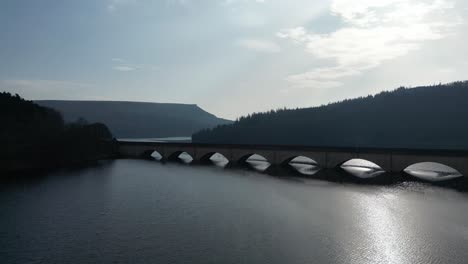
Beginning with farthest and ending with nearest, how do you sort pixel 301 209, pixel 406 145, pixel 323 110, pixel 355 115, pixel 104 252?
pixel 323 110 < pixel 355 115 < pixel 406 145 < pixel 301 209 < pixel 104 252

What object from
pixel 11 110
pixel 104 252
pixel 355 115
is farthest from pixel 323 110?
pixel 104 252

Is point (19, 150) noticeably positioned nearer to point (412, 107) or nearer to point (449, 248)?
point (449, 248)

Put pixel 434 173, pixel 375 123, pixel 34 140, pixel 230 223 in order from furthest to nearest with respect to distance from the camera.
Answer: pixel 375 123 < pixel 34 140 < pixel 434 173 < pixel 230 223

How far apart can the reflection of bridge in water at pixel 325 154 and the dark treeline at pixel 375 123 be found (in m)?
61.8

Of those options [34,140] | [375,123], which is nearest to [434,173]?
[34,140]

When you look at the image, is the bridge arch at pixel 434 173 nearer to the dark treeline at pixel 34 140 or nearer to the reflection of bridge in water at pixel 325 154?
the reflection of bridge in water at pixel 325 154

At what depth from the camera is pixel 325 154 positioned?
62.2 meters

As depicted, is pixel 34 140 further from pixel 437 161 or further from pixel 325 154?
pixel 437 161

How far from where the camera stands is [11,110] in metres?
73.3

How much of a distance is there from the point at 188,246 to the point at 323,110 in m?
142

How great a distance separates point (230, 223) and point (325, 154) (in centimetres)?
3771

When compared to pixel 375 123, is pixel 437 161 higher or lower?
lower

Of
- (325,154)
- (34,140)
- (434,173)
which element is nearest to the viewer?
(434,173)

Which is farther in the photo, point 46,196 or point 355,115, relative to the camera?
point 355,115
